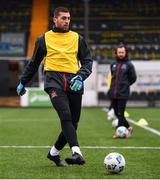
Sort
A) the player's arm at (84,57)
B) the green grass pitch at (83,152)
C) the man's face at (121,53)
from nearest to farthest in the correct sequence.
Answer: the green grass pitch at (83,152), the player's arm at (84,57), the man's face at (121,53)

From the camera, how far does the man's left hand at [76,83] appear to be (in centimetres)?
766

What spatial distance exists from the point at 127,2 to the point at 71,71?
3335 cm

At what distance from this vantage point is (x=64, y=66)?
798cm

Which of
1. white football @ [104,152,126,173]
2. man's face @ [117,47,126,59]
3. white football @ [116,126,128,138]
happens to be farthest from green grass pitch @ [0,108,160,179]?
man's face @ [117,47,126,59]

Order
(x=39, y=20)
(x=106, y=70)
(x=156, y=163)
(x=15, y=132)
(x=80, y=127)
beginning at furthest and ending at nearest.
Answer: (x=39, y=20), (x=106, y=70), (x=80, y=127), (x=15, y=132), (x=156, y=163)

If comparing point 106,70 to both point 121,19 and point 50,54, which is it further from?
point 50,54

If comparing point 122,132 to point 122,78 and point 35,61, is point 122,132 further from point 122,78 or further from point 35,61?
point 35,61

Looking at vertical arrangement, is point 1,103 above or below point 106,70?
below

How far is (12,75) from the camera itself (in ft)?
114

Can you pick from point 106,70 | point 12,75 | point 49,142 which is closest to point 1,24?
point 12,75

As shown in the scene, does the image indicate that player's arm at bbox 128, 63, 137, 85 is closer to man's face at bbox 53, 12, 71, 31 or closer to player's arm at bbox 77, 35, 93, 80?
player's arm at bbox 77, 35, 93, 80

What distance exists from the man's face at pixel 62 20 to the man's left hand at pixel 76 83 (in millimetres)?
692

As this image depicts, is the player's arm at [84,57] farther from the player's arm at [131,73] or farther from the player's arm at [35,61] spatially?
the player's arm at [131,73]

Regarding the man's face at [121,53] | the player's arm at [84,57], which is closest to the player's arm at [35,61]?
the player's arm at [84,57]
